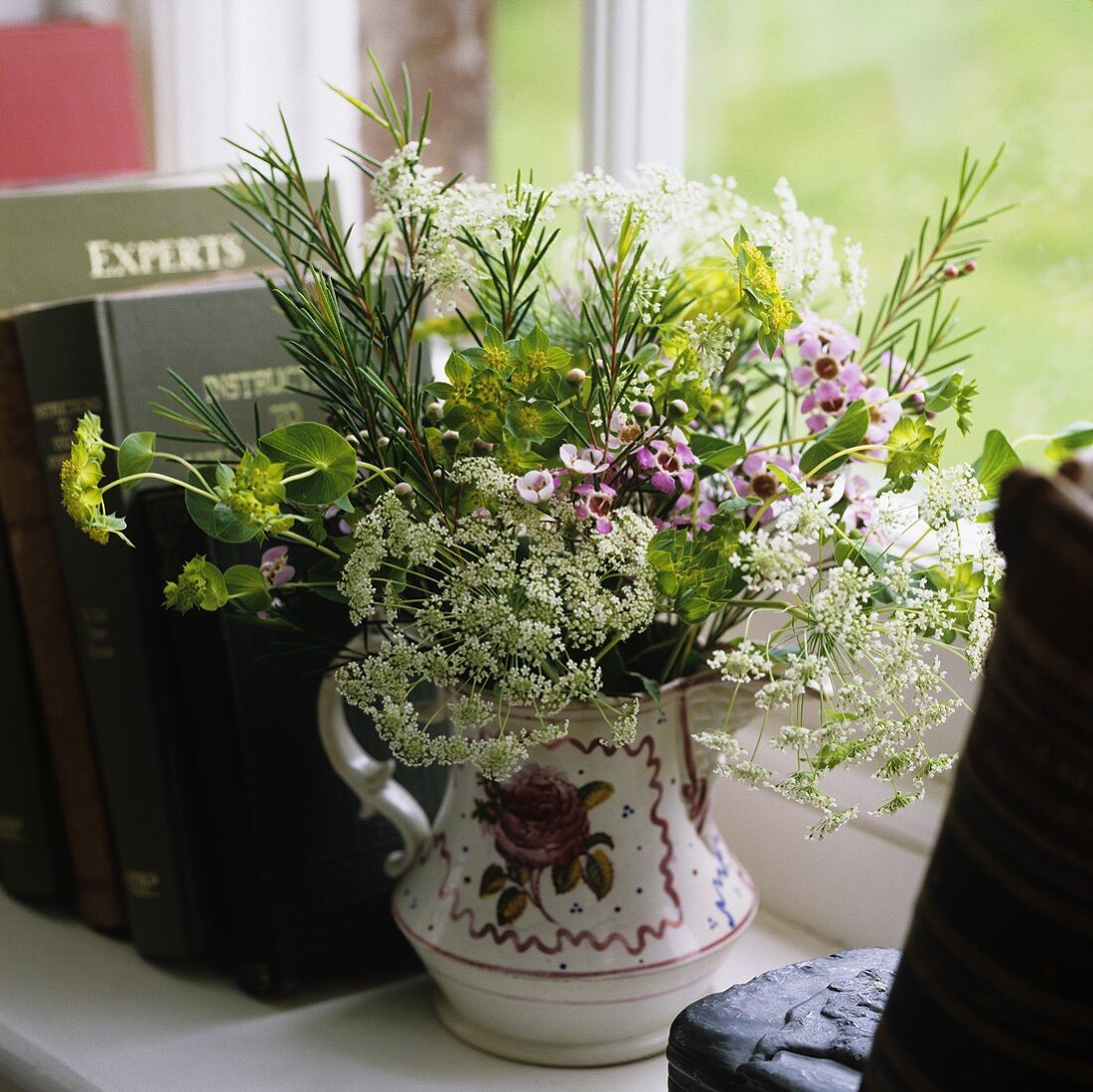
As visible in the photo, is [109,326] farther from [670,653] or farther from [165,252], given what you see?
[670,653]

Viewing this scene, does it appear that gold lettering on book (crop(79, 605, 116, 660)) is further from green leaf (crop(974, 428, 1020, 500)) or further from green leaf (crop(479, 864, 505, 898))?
green leaf (crop(974, 428, 1020, 500))

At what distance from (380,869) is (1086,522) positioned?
21.3 inches

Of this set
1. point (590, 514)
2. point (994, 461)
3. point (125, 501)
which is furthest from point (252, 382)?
point (994, 461)

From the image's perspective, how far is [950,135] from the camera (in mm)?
838

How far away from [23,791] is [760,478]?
1.85 ft

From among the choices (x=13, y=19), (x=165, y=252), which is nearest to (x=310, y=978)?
(x=165, y=252)

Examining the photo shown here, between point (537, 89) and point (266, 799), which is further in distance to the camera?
point (537, 89)

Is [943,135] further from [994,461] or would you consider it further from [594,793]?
[594,793]

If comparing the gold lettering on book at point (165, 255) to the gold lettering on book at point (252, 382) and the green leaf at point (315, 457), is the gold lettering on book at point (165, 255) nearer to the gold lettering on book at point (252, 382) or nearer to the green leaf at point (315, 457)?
the gold lettering on book at point (252, 382)

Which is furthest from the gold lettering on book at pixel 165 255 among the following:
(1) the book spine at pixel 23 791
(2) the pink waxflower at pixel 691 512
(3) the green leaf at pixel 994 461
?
(3) the green leaf at pixel 994 461

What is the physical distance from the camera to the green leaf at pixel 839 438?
0.53m

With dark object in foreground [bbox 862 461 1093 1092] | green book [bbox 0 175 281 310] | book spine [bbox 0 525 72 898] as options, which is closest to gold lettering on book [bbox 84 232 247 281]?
green book [bbox 0 175 281 310]

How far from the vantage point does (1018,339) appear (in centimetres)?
80

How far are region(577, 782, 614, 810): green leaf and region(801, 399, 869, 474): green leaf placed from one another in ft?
0.61
